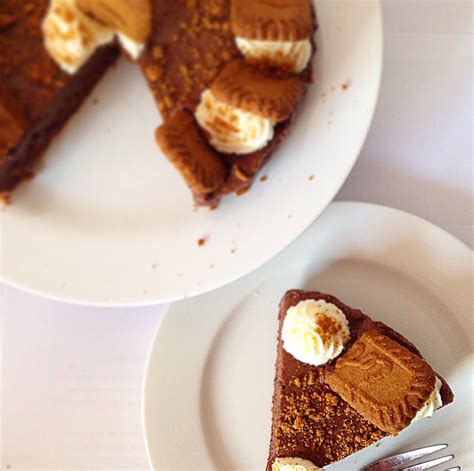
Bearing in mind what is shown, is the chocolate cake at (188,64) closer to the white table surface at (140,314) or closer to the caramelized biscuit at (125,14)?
the caramelized biscuit at (125,14)

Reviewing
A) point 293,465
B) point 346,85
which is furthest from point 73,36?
point 293,465

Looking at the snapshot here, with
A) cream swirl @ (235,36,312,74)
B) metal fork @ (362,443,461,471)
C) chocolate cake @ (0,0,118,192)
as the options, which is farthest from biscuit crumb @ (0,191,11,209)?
metal fork @ (362,443,461,471)

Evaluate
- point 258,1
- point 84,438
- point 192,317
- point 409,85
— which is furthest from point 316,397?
point 258,1

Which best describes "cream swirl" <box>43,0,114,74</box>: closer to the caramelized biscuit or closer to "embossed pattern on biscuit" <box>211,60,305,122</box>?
the caramelized biscuit

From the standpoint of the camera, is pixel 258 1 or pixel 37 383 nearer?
pixel 258 1

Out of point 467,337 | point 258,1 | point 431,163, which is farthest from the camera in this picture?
point 431,163

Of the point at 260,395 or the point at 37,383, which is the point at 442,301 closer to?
the point at 260,395

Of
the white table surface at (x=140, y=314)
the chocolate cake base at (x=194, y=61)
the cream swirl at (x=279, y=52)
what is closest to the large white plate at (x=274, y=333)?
the white table surface at (x=140, y=314)
